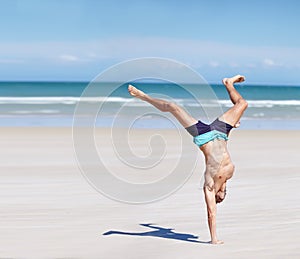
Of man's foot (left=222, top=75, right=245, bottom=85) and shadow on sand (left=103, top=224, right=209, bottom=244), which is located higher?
man's foot (left=222, top=75, right=245, bottom=85)

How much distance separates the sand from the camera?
253 inches

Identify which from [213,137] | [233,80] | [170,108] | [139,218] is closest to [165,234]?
[139,218]

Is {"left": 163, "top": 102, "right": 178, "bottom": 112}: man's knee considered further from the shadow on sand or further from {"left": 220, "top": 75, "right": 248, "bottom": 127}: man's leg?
the shadow on sand

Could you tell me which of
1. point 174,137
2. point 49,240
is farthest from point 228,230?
point 174,137

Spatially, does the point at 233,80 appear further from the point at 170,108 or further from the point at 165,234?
the point at 165,234

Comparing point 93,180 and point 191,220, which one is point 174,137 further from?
point 191,220

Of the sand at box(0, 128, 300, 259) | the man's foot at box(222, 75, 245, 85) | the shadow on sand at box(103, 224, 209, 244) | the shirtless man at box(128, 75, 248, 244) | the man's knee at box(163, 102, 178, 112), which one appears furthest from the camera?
the shadow on sand at box(103, 224, 209, 244)

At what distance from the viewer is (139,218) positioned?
811cm

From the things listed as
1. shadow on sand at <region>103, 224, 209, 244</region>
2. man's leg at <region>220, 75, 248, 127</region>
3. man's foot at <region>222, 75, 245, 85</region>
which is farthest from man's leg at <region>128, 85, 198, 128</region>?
shadow on sand at <region>103, 224, 209, 244</region>

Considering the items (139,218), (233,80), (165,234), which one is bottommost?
(165,234)

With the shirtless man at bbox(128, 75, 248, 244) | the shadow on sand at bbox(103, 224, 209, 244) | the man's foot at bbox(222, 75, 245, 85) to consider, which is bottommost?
the shadow on sand at bbox(103, 224, 209, 244)

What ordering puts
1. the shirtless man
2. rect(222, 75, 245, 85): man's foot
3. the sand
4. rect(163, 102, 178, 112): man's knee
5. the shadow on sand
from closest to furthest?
1. rect(163, 102, 178, 112): man's knee
2. the shirtless man
3. rect(222, 75, 245, 85): man's foot
4. the sand
5. the shadow on sand

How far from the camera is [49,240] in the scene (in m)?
6.82

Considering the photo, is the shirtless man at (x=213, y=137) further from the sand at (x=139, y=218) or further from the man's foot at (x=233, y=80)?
the sand at (x=139, y=218)
